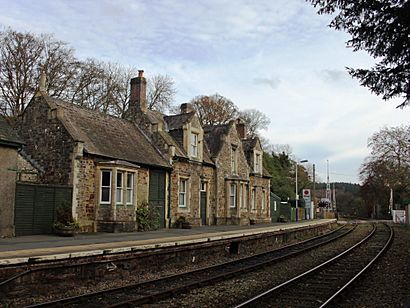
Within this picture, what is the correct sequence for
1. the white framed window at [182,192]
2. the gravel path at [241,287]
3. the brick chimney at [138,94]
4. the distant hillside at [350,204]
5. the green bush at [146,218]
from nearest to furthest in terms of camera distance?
the gravel path at [241,287] < the green bush at [146,218] < the white framed window at [182,192] < the brick chimney at [138,94] < the distant hillside at [350,204]

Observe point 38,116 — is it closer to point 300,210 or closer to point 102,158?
point 102,158

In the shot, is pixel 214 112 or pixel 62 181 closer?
pixel 62 181

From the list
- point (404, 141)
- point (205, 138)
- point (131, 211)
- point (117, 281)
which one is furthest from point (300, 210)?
point (117, 281)

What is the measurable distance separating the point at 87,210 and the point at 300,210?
111 feet

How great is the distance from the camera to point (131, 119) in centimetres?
2803

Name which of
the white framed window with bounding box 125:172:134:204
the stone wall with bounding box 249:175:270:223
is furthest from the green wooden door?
the white framed window with bounding box 125:172:134:204

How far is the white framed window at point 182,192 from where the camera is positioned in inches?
1043

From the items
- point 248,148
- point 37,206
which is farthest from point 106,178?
point 248,148

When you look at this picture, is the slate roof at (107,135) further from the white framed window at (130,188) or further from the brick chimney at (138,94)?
the brick chimney at (138,94)

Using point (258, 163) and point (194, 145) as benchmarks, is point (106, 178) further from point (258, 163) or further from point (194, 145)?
point (258, 163)

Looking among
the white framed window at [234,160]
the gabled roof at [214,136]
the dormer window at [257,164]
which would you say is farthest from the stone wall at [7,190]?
the dormer window at [257,164]

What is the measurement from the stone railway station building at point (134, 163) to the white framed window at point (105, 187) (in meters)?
0.02

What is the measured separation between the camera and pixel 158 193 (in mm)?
24531

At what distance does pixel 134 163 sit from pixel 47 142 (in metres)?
4.22
